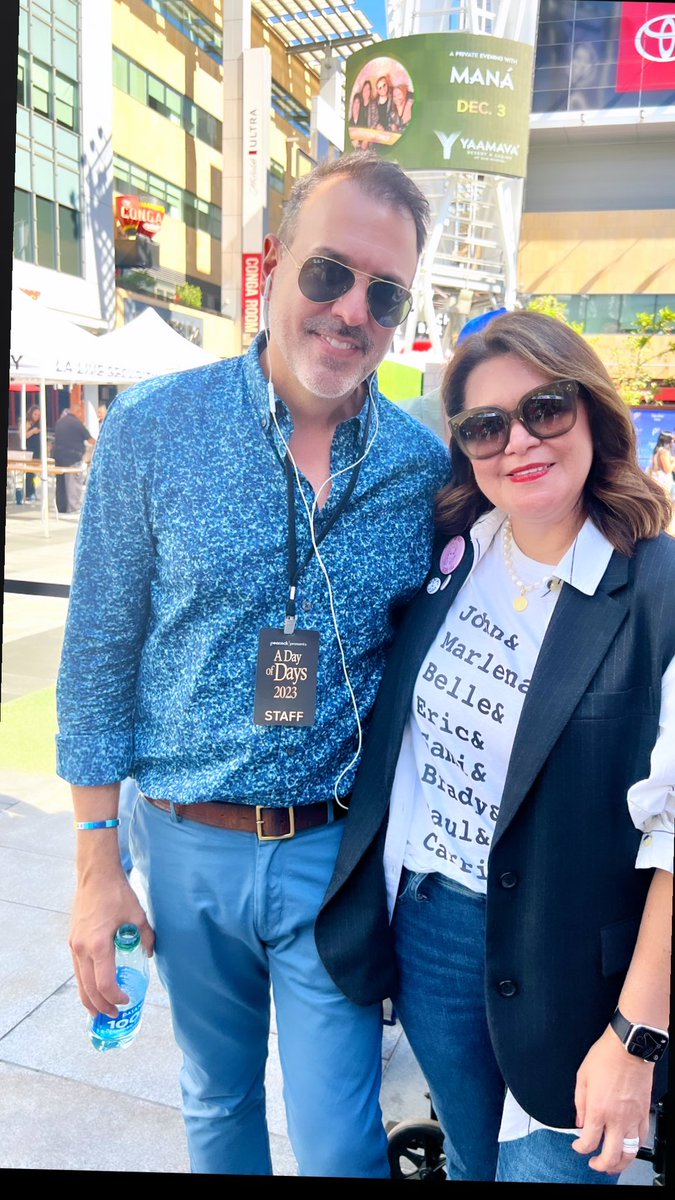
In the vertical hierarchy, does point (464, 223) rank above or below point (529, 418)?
above

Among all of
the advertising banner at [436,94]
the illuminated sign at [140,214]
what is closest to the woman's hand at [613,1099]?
the advertising banner at [436,94]

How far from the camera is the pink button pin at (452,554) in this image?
135 centimetres

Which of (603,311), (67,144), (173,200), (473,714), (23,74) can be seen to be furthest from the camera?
(173,200)

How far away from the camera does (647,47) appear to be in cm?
162

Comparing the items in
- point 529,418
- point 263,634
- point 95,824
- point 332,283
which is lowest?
point 95,824

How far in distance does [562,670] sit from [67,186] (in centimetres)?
213

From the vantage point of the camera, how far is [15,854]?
299 centimetres

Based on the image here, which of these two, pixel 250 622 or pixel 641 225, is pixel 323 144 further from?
pixel 250 622

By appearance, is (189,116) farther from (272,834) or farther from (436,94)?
(272,834)

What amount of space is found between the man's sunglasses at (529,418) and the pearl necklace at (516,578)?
14 centimetres

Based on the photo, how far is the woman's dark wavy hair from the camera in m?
1.18

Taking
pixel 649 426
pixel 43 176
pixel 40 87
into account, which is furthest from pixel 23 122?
pixel 649 426

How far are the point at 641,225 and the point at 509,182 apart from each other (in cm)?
31

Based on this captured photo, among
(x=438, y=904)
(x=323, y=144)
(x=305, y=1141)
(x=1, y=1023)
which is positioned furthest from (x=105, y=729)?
(x=1, y=1023)
